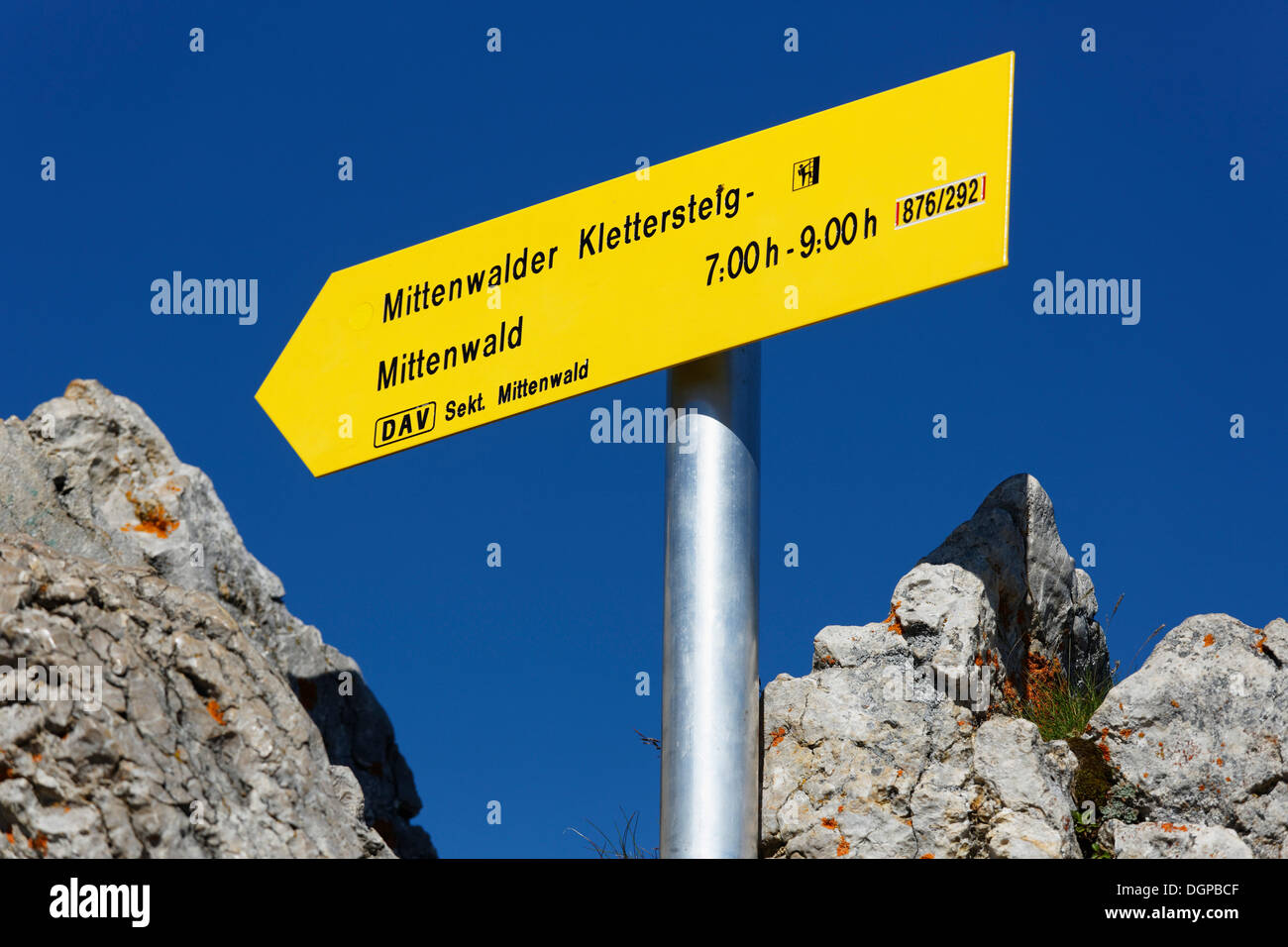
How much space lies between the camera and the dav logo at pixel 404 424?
348 inches

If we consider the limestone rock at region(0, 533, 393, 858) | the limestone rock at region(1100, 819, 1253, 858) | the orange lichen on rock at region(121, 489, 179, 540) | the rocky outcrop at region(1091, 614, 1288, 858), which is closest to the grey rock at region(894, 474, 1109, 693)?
the rocky outcrop at region(1091, 614, 1288, 858)

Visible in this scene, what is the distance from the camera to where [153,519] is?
404 inches

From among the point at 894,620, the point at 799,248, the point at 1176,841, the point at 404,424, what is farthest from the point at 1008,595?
the point at 404,424

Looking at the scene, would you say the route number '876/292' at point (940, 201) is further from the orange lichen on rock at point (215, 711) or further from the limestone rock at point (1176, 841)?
the orange lichen on rock at point (215, 711)

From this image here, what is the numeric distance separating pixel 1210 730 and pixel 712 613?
11.6 ft

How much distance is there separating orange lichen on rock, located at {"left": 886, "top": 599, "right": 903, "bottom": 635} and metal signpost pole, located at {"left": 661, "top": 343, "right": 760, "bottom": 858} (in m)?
1.40

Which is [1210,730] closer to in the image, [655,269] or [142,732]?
[655,269]

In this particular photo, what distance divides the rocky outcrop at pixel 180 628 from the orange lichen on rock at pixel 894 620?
149 inches

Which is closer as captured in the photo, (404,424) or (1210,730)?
(1210,730)

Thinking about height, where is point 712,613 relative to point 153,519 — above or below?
below

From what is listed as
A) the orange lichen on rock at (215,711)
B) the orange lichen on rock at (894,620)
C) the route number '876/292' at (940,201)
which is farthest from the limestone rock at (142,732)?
the route number '876/292' at (940,201)
